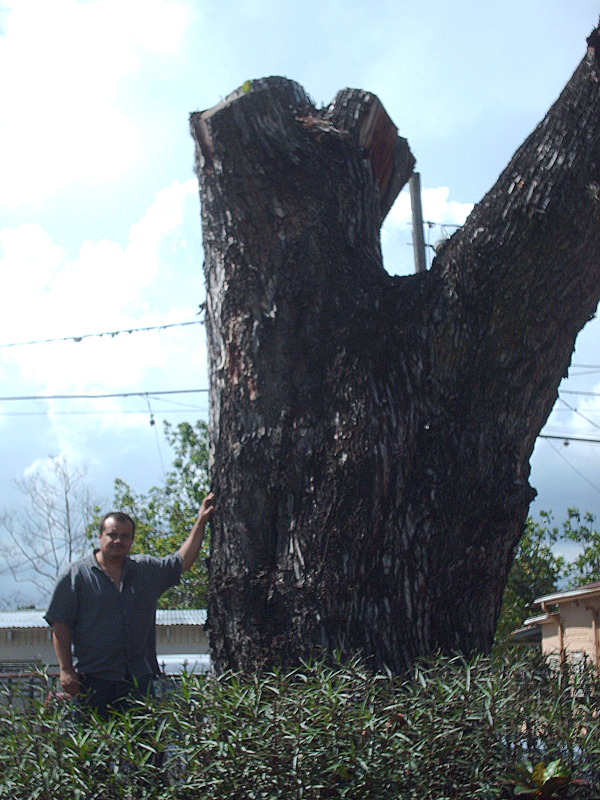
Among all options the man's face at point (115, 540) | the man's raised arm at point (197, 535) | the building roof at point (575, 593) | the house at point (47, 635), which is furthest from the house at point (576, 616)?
the house at point (47, 635)

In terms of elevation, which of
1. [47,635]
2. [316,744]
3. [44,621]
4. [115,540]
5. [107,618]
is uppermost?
[115,540]

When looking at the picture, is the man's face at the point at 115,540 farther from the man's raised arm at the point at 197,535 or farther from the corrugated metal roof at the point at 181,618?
the corrugated metal roof at the point at 181,618

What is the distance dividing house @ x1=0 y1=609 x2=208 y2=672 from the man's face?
17.4m

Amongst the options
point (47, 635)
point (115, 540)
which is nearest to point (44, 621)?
point (47, 635)

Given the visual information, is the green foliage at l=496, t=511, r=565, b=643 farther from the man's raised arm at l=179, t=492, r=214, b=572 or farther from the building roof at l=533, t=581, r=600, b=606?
the man's raised arm at l=179, t=492, r=214, b=572

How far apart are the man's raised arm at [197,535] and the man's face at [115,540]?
0.30 meters

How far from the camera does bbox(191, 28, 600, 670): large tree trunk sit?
3.66 meters

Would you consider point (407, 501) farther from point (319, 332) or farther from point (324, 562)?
point (319, 332)

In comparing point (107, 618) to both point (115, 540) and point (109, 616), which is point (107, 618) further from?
point (115, 540)

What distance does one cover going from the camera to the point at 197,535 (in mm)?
4277

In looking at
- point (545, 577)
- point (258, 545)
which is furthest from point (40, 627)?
point (258, 545)

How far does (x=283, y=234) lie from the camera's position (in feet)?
13.5

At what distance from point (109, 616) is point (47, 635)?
2133 centimetres

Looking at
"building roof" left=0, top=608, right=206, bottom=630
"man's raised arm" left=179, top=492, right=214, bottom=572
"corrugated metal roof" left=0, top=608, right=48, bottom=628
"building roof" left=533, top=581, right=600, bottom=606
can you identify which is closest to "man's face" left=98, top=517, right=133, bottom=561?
"man's raised arm" left=179, top=492, right=214, bottom=572
